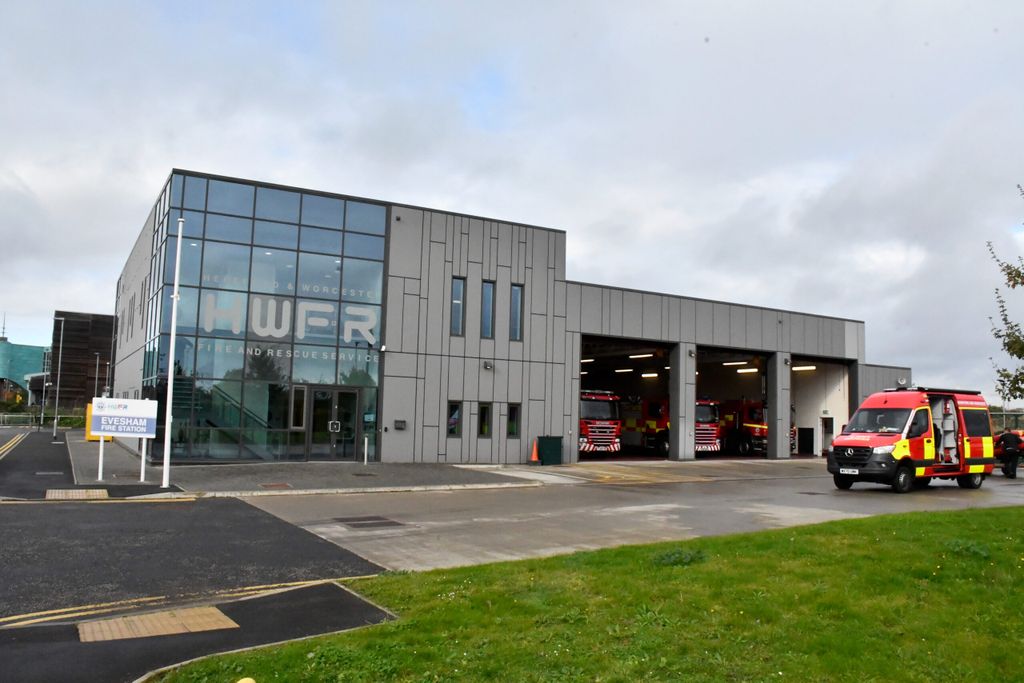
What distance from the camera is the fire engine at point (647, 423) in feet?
120

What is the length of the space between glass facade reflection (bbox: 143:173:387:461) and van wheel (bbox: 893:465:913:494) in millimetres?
15781

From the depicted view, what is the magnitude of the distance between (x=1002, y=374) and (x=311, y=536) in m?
9.90

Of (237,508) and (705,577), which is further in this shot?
(237,508)

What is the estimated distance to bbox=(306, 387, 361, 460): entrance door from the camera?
25438 mm

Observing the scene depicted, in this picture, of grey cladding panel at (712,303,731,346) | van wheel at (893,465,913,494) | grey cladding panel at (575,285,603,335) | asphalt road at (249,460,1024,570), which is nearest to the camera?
asphalt road at (249,460,1024,570)

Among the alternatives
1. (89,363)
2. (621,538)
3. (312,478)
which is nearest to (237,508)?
(312,478)

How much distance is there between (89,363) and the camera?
88.6m

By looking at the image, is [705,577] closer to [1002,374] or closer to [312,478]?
[1002,374]

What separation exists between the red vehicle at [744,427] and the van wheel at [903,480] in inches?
703

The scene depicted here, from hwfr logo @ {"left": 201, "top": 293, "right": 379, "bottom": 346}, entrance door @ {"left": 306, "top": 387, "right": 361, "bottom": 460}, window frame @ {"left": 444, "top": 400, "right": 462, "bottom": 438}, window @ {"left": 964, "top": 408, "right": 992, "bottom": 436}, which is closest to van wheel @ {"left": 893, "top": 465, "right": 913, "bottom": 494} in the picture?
window @ {"left": 964, "top": 408, "right": 992, "bottom": 436}

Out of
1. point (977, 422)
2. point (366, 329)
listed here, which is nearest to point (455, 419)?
point (366, 329)

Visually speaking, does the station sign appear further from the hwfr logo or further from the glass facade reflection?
the hwfr logo

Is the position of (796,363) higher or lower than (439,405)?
higher

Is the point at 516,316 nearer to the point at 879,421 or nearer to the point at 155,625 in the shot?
the point at 879,421
